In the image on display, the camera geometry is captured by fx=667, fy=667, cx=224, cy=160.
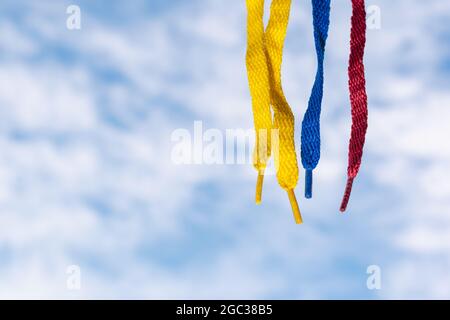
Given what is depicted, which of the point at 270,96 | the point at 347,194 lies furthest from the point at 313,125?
the point at 347,194

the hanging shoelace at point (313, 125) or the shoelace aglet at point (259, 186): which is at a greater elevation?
the hanging shoelace at point (313, 125)

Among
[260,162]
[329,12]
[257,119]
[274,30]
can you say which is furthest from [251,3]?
[260,162]

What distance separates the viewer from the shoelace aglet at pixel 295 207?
3.18 m

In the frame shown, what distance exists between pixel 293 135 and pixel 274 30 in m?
0.56

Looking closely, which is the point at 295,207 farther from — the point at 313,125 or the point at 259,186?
the point at 313,125

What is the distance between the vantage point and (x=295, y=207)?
3193 mm

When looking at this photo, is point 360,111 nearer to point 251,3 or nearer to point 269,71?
point 269,71

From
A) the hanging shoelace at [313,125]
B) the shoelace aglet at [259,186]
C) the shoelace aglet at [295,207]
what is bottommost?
the shoelace aglet at [295,207]

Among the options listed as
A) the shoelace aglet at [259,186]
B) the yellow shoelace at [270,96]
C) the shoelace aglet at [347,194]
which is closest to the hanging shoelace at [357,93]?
the shoelace aglet at [347,194]

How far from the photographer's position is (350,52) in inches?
133

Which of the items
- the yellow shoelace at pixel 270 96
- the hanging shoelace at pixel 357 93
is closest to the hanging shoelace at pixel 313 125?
the yellow shoelace at pixel 270 96

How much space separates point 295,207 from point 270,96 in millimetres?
559

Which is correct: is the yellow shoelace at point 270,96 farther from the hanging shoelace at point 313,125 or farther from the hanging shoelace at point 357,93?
the hanging shoelace at point 357,93

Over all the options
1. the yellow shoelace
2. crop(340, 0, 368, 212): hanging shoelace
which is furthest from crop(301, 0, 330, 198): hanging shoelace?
crop(340, 0, 368, 212): hanging shoelace
